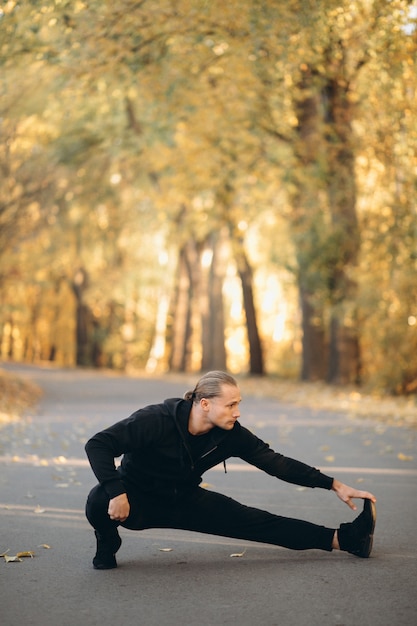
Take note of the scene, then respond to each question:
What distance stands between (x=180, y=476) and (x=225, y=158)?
21177 millimetres

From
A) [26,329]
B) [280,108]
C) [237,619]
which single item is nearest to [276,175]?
[280,108]

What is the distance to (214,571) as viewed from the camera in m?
6.54

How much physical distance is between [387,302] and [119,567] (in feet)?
59.4

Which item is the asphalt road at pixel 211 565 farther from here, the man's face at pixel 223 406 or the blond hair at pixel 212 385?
the blond hair at pixel 212 385

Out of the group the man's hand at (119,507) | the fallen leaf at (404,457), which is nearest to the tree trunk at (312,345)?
the fallen leaf at (404,457)

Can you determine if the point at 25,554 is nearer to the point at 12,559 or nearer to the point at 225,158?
the point at 12,559

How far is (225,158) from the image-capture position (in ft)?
89.2

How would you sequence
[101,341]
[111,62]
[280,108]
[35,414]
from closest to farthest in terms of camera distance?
[111,62] → [35,414] → [280,108] → [101,341]

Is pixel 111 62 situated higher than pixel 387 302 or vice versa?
pixel 111 62

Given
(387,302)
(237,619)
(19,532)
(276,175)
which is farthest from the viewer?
(276,175)

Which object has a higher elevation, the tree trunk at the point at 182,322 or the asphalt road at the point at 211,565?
the tree trunk at the point at 182,322

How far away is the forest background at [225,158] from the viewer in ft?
52.0

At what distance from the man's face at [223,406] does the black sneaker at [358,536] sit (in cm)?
105

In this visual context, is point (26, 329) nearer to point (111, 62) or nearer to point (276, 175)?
point (276, 175)
